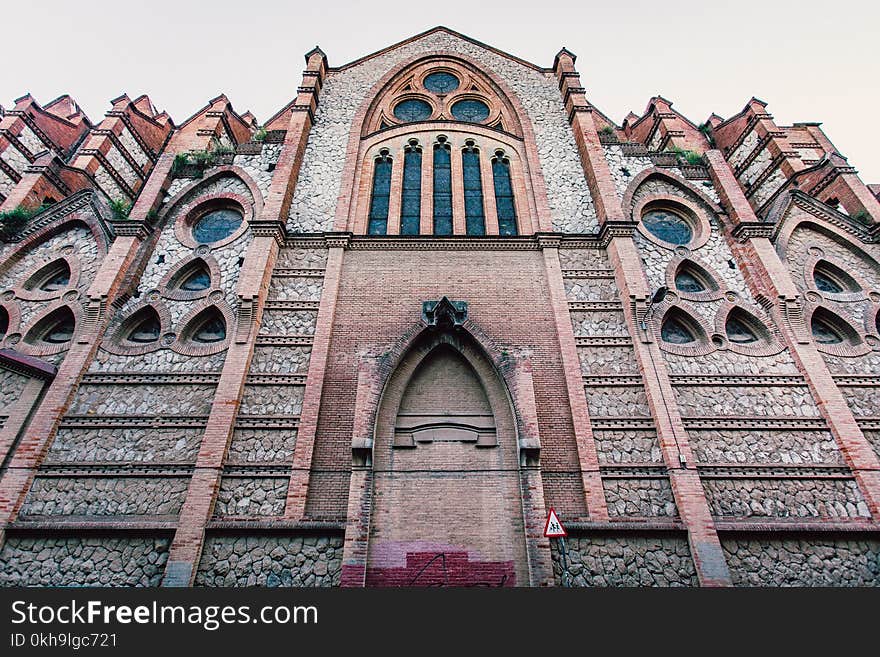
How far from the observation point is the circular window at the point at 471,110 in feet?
54.0

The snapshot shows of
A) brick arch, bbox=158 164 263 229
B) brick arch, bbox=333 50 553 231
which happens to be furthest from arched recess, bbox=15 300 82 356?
brick arch, bbox=333 50 553 231

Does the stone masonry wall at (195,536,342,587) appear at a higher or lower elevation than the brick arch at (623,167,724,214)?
lower

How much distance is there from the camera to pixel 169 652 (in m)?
5.77

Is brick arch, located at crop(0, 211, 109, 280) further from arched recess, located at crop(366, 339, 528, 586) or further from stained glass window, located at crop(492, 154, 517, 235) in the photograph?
stained glass window, located at crop(492, 154, 517, 235)

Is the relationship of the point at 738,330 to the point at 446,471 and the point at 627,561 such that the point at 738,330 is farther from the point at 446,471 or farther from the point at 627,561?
the point at 446,471

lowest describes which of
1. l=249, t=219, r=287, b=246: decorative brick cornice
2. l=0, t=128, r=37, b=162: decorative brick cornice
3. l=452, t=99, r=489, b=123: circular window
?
l=249, t=219, r=287, b=246: decorative brick cornice

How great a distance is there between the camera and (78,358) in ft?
33.9

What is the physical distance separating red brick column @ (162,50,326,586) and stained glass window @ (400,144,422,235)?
3.08 meters

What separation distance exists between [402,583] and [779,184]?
1565 centimetres

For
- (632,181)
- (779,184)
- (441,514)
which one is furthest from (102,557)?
(779,184)

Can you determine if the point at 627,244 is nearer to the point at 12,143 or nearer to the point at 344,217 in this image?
the point at 344,217

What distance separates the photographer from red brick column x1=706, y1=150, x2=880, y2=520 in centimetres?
930

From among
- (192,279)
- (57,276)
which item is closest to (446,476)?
(192,279)

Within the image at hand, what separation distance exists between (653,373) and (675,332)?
1.86 metres
